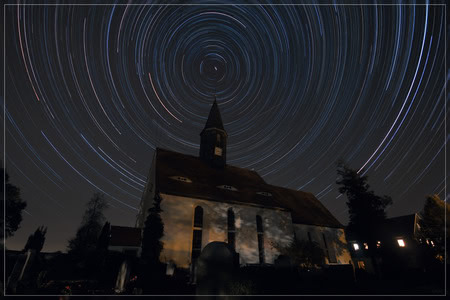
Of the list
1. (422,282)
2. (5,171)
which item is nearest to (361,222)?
(422,282)

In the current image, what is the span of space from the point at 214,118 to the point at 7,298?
30419mm

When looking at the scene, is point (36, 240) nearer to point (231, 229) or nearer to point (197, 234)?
point (197, 234)

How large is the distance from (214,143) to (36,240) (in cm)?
2371

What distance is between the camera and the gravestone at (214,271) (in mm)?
7754

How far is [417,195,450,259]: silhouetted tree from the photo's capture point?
24812mm

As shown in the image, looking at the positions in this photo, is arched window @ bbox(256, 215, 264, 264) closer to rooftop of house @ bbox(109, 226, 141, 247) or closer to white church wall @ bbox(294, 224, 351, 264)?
white church wall @ bbox(294, 224, 351, 264)

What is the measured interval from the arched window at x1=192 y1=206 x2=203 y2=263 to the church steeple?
10417 millimetres

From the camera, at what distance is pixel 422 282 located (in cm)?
1867

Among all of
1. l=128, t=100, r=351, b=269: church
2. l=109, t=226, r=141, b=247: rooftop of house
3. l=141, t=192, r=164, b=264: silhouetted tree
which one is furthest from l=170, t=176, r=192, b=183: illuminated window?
l=109, t=226, r=141, b=247: rooftop of house

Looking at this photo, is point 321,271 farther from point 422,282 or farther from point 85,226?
point 85,226

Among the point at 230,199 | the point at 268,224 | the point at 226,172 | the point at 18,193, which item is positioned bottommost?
the point at 268,224

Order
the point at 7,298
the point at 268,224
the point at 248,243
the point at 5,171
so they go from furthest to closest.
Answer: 1. the point at 5,171
2. the point at 268,224
3. the point at 248,243
4. the point at 7,298

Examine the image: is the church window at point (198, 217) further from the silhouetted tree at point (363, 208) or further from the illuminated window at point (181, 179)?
the silhouetted tree at point (363, 208)

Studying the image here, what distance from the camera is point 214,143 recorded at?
33219mm
